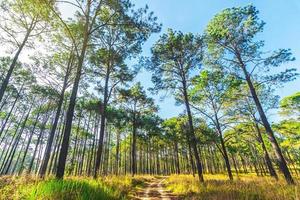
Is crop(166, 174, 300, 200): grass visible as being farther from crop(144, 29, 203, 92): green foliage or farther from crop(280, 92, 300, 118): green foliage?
crop(280, 92, 300, 118): green foliage

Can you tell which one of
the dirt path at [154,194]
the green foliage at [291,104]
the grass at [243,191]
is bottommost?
the dirt path at [154,194]

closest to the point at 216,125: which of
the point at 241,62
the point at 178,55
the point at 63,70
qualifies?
the point at 241,62

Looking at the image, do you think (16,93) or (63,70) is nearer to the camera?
(63,70)

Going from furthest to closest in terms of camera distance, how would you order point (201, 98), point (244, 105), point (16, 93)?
1. point (16, 93)
2. point (244, 105)
3. point (201, 98)

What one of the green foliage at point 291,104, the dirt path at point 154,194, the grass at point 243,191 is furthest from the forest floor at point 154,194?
the green foliage at point 291,104

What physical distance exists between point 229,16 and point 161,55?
6603 millimetres

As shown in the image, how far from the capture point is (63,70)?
19094mm

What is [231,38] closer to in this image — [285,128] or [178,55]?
[178,55]

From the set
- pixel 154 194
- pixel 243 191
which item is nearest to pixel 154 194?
pixel 154 194

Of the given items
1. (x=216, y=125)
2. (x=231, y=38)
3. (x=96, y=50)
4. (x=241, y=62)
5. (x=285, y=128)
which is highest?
(x=231, y=38)

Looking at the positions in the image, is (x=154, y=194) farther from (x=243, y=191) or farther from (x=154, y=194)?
(x=243, y=191)

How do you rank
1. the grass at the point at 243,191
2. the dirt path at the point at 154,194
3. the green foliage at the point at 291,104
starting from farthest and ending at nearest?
the green foliage at the point at 291,104, the dirt path at the point at 154,194, the grass at the point at 243,191

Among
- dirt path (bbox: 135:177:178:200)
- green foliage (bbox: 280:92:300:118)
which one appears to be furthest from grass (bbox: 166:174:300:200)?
green foliage (bbox: 280:92:300:118)

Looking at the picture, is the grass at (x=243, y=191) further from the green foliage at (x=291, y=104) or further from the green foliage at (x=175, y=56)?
the green foliage at (x=291, y=104)
